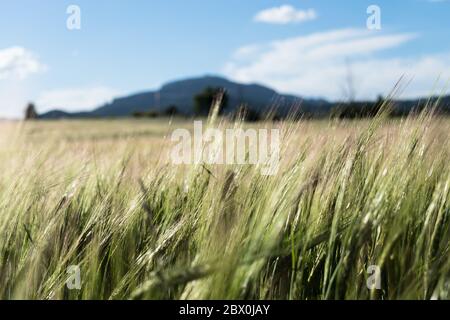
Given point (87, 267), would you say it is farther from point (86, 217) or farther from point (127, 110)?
point (127, 110)

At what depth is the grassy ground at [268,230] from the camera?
1.40 meters

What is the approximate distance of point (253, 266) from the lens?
1351 mm

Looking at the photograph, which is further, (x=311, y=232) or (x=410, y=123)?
(x=410, y=123)

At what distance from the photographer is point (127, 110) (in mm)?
146750

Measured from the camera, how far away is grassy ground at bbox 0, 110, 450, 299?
4.59 ft

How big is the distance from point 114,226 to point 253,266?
2.05 feet

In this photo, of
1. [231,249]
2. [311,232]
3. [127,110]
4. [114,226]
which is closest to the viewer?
[231,249]

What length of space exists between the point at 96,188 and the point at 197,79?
592 ft

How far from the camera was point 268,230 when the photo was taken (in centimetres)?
152

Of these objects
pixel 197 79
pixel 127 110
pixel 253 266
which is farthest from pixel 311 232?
pixel 197 79

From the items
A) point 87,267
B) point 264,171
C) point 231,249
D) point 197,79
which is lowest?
point 87,267

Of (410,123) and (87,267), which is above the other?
(410,123)

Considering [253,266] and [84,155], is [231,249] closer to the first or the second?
[253,266]

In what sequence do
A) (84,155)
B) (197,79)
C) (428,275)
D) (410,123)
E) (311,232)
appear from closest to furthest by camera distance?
(428,275) < (311,232) < (410,123) < (84,155) < (197,79)
